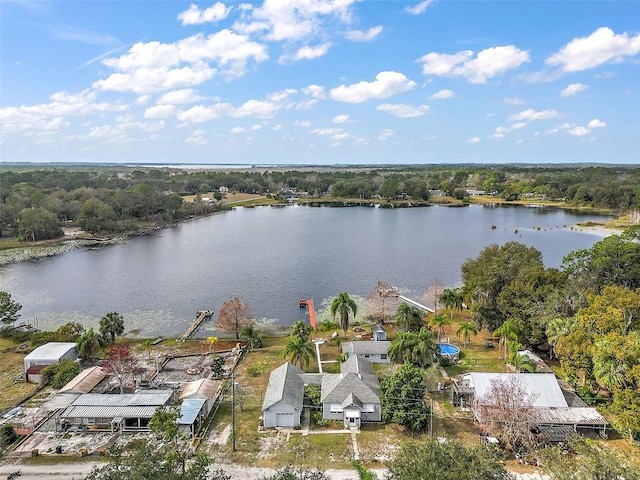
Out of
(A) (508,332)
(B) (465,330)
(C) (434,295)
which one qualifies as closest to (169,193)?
(C) (434,295)

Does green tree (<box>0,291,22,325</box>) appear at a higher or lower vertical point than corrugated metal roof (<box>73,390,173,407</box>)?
higher

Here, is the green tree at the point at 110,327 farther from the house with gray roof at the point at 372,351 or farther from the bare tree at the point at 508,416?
the bare tree at the point at 508,416

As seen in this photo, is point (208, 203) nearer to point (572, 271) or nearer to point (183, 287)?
point (183, 287)

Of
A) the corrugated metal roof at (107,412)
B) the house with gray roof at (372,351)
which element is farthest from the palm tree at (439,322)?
the corrugated metal roof at (107,412)

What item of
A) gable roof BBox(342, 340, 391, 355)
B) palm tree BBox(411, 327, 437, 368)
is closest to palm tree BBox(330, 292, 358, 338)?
gable roof BBox(342, 340, 391, 355)

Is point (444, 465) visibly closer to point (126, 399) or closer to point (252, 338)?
point (126, 399)

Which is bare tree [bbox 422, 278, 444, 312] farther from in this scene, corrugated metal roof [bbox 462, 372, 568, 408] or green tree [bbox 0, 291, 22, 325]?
green tree [bbox 0, 291, 22, 325]

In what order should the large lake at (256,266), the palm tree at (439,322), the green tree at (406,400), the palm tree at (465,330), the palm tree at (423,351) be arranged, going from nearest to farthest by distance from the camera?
the green tree at (406,400) → the palm tree at (423,351) → the palm tree at (465,330) → the palm tree at (439,322) → the large lake at (256,266)
